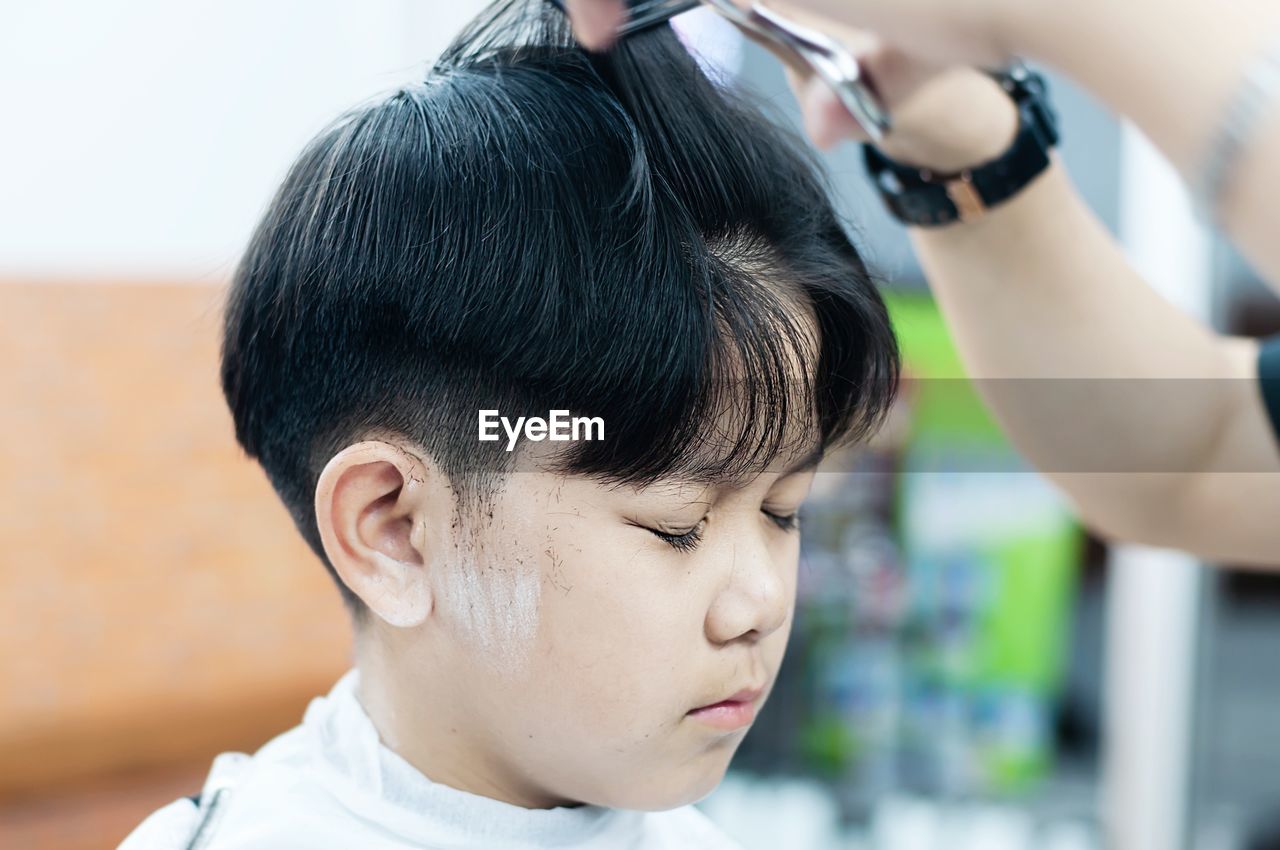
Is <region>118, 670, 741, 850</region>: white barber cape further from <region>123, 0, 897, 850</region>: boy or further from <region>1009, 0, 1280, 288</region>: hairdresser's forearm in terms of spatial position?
<region>1009, 0, 1280, 288</region>: hairdresser's forearm

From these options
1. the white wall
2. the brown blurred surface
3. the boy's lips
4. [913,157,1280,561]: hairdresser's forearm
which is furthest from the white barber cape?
the white wall

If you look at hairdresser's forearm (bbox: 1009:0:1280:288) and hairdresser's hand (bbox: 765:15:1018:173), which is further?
hairdresser's hand (bbox: 765:15:1018:173)

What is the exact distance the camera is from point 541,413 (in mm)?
563

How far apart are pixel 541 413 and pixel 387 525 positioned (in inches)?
4.5

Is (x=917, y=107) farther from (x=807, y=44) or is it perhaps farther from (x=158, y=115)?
(x=158, y=115)

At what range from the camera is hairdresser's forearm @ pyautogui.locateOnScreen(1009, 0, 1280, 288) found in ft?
1.34

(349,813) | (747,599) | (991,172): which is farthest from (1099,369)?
(349,813)

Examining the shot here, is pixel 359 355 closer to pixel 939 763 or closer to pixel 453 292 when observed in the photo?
pixel 453 292

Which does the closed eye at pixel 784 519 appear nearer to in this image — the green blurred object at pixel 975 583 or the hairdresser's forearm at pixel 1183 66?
the hairdresser's forearm at pixel 1183 66

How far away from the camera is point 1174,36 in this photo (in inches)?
16.6

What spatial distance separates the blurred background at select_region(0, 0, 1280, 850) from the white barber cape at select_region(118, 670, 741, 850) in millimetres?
760

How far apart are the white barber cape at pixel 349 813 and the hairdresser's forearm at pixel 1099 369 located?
1.30ft

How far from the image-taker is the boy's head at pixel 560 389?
56 centimetres

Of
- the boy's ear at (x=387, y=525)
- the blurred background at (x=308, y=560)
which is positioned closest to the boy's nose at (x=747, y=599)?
the boy's ear at (x=387, y=525)
